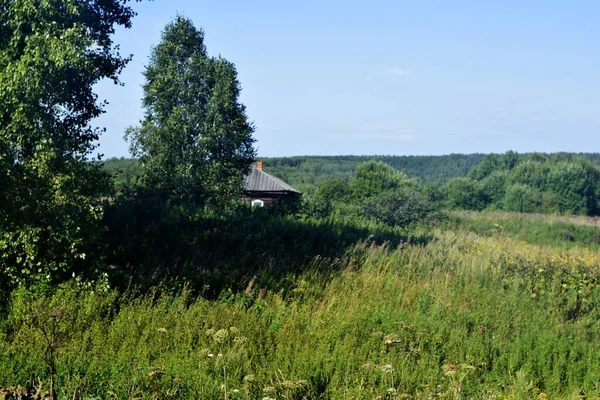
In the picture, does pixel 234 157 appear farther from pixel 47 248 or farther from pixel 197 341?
pixel 197 341

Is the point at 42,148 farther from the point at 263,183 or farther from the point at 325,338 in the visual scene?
the point at 263,183

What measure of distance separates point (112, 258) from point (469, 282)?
660 cm

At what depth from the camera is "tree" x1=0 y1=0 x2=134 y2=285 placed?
809 cm

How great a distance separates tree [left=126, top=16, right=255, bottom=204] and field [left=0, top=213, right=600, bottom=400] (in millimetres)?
15166

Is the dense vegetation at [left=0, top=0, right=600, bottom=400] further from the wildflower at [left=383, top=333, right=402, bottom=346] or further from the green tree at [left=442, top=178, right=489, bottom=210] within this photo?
the green tree at [left=442, top=178, right=489, bottom=210]

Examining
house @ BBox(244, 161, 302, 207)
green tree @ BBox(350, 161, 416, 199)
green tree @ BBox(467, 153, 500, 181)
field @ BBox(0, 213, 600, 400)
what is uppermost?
green tree @ BBox(467, 153, 500, 181)

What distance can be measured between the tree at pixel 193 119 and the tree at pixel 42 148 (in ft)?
52.7

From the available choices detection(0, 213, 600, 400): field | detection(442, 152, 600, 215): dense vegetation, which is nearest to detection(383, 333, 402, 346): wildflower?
detection(0, 213, 600, 400): field

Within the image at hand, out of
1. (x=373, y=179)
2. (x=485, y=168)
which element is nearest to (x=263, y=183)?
(x=373, y=179)

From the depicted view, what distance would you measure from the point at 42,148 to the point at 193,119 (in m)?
18.5

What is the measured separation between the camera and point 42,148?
8.44 meters

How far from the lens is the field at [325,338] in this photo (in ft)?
19.3

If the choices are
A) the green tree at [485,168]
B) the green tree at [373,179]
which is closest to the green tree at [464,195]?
the green tree at [373,179]

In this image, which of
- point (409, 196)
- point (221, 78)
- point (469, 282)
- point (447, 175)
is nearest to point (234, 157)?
point (221, 78)
